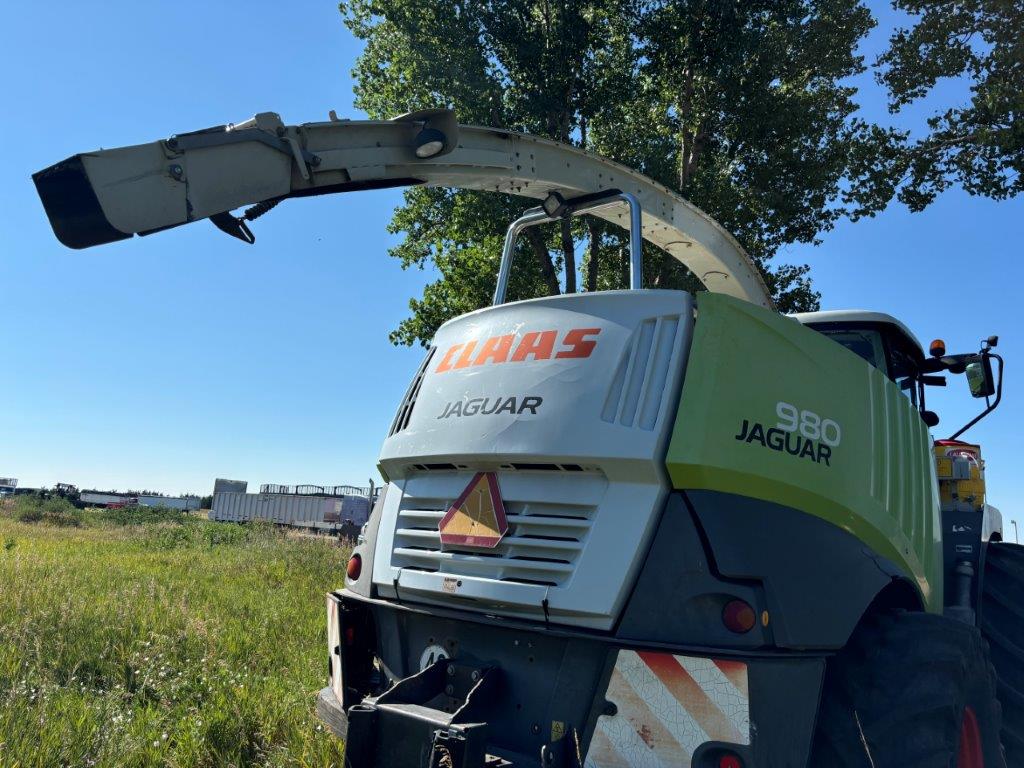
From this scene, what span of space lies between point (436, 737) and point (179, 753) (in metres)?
2.22

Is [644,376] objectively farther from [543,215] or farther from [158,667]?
[158,667]

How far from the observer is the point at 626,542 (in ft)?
9.56

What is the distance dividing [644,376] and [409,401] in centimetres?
140

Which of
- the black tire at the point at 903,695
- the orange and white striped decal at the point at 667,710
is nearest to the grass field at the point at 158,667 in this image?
the orange and white striped decal at the point at 667,710

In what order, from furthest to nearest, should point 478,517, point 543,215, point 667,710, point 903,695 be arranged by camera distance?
point 543,215, point 478,517, point 903,695, point 667,710

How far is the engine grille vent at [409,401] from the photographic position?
13.2 ft

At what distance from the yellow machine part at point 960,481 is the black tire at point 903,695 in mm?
2094

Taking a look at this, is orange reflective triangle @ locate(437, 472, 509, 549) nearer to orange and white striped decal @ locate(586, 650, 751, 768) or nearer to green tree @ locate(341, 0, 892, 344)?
orange and white striped decal @ locate(586, 650, 751, 768)

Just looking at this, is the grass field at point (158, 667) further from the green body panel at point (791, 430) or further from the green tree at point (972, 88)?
the green tree at point (972, 88)

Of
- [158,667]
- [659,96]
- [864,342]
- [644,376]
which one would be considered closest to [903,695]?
[644,376]

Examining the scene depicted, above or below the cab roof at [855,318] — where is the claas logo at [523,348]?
below

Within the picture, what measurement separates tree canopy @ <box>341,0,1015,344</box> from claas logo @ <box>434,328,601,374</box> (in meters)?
9.50

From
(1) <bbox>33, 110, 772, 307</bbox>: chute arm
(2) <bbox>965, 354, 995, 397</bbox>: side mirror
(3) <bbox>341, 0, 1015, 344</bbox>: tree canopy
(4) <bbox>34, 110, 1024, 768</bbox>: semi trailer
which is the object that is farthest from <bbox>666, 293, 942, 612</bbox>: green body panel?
(3) <bbox>341, 0, 1015, 344</bbox>: tree canopy

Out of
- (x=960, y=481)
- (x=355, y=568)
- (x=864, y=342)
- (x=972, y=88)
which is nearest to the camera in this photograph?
(x=355, y=568)
